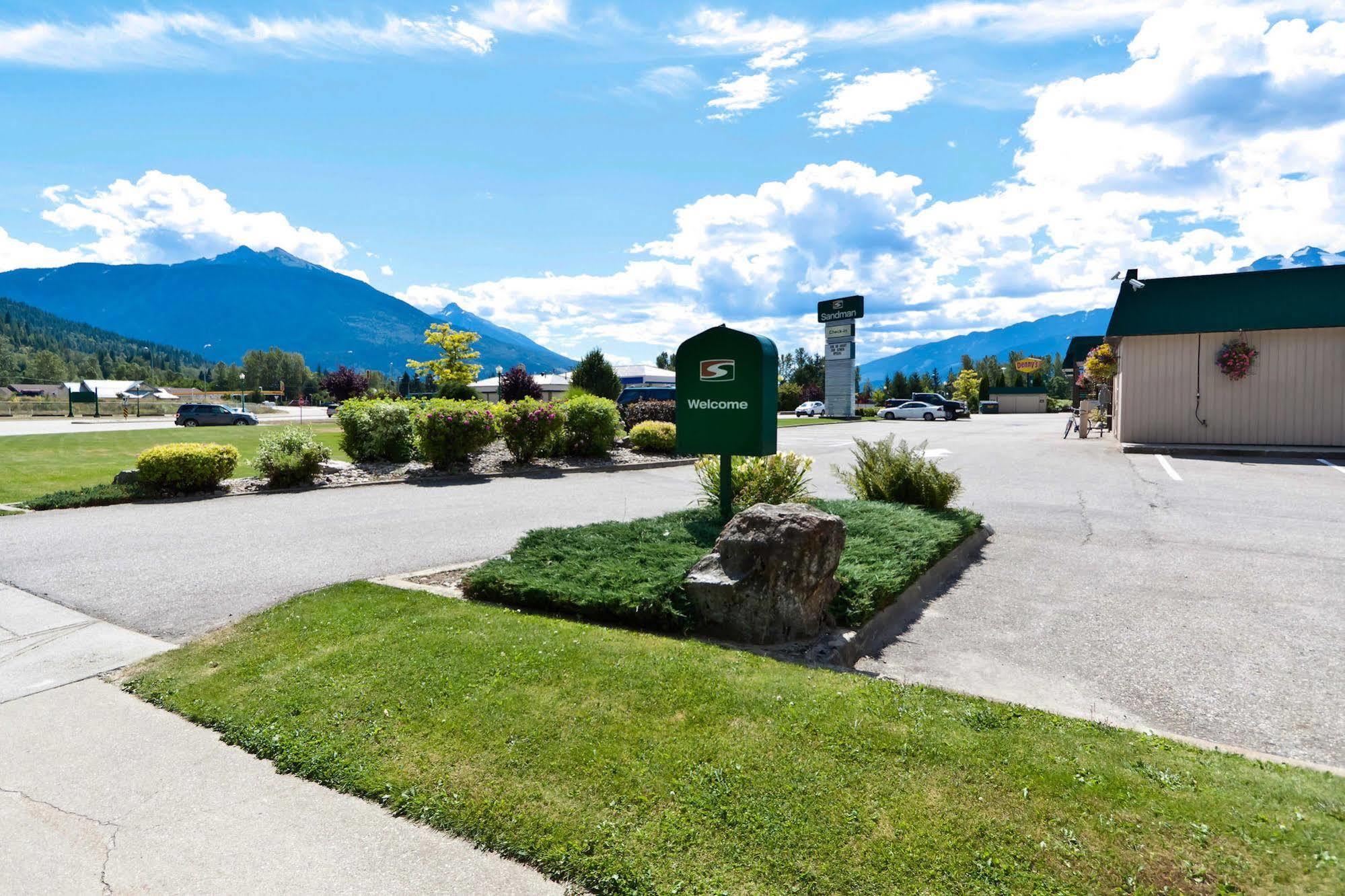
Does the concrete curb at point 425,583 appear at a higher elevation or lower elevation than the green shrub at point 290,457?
lower

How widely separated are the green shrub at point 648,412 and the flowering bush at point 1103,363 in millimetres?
15954

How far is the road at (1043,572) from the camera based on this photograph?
172 inches

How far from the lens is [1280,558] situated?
738cm

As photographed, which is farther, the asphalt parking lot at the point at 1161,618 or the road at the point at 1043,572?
the road at the point at 1043,572

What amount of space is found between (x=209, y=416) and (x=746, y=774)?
5166cm

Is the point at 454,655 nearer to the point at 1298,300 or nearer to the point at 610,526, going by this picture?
the point at 610,526

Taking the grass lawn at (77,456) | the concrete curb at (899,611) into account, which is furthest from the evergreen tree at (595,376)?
the concrete curb at (899,611)

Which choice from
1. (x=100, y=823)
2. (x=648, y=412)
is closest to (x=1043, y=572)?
(x=100, y=823)

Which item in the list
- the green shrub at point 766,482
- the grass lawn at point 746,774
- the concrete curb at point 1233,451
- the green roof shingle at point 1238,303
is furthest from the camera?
the green roof shingle at point 1238,303

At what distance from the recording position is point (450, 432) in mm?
14820

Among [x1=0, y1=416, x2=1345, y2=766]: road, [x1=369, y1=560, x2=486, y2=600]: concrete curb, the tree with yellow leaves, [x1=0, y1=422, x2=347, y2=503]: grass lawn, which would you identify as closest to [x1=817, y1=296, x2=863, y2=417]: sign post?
the tree with yellow leaves

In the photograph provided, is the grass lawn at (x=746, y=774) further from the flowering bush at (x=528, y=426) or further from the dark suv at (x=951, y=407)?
the dark suv at (x=951, y=407)

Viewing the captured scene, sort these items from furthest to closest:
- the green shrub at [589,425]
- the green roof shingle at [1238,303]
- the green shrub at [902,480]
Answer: the green roof shingle at [1238,303] → the green shrub at [589,425] → the green shrub at [902,480]

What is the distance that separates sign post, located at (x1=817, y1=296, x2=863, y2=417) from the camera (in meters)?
53.9
